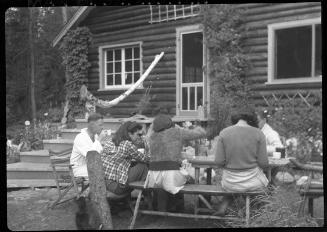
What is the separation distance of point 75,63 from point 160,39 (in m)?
1.14

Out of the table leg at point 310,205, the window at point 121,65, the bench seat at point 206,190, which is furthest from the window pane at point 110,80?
the table leg at point 310,205

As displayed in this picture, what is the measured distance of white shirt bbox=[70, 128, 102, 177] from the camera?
418cm

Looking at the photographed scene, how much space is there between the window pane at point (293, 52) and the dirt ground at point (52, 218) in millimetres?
1871

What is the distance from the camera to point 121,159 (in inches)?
162

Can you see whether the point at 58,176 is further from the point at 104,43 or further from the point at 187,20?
the point at 187,20

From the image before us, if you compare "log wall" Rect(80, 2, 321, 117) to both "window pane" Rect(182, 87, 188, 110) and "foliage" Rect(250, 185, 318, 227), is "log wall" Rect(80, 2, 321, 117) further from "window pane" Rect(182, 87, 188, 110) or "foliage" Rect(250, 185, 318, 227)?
"foliage" Rect(250, 185, 318, 227)

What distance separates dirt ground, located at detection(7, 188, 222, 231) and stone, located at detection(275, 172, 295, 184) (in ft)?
2.58

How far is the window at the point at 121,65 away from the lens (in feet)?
16.0

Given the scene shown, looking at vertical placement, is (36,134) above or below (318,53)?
below

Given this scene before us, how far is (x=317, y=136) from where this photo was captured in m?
4.03

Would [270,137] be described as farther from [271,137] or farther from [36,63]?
[36,63]

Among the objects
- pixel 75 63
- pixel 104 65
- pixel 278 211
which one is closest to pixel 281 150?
pixel 278 211

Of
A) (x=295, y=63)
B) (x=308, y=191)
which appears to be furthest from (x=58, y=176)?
(x=295, y=63)
